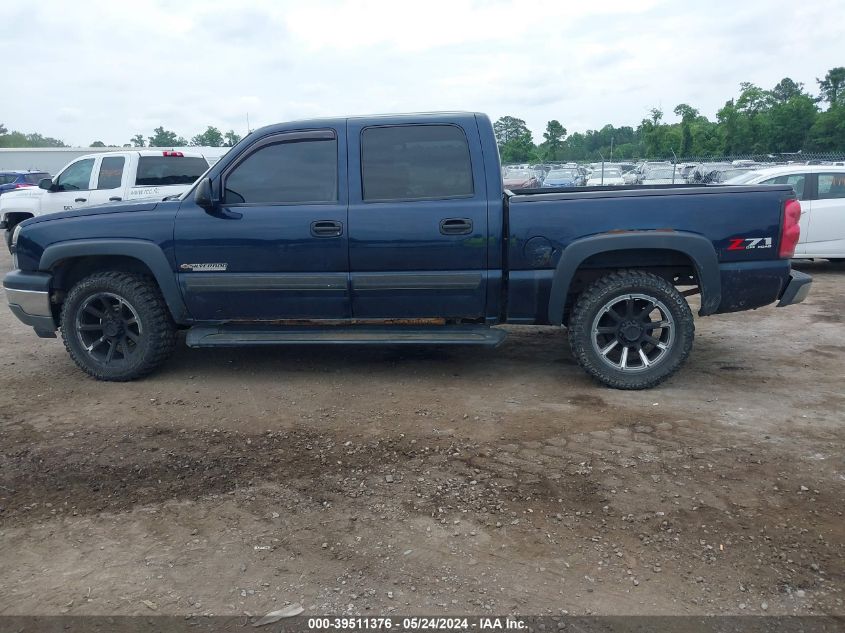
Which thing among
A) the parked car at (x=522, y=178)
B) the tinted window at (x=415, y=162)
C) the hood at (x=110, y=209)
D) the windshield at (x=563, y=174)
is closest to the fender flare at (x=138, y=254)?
the hood at (x=110, y=209)

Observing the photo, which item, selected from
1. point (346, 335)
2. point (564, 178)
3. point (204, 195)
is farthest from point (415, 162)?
point (564, 178)

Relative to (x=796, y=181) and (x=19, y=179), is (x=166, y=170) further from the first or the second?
(x=19, y=179)

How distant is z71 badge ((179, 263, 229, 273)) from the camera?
506cm

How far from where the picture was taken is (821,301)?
7.96 m

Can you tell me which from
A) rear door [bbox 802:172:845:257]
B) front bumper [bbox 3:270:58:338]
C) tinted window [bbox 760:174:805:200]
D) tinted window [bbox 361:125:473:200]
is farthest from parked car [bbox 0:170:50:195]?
rear door [bbox 802:172:845:257]

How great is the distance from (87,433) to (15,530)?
1.19 m

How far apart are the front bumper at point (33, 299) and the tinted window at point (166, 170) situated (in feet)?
20.0

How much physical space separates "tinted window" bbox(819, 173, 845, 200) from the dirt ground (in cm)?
484

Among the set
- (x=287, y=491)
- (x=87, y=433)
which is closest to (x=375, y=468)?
(x=287, y=491)

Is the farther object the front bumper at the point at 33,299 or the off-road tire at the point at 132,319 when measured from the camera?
the front bumper at the point at 33,299

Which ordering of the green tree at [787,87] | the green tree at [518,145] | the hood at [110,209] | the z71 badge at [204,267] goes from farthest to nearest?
1. the green tree at [787,87]
2. the green tree at [518,145]
3. the hood at [110,209]
4. the z71 badge at [204,267]

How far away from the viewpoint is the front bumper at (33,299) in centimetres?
536

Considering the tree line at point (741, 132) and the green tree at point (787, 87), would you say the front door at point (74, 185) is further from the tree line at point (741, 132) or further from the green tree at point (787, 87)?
the green tree at point (787, 87)

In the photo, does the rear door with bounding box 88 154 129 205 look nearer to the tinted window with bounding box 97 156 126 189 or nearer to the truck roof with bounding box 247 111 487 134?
the tinted window with bounding box 97 156 126 189
